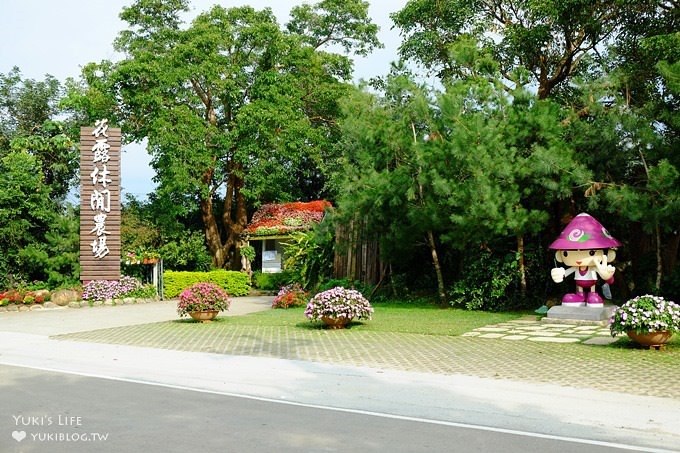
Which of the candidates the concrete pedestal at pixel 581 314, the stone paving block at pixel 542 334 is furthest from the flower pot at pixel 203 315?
the concrete pedestal at pixel 581 314

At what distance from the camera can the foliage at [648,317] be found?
29.9 feet

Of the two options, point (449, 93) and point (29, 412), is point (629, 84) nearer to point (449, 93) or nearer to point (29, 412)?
point (449, 93)

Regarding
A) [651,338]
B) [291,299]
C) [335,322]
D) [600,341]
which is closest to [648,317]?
[651,338]

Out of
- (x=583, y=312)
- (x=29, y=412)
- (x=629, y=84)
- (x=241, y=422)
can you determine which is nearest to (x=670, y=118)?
(x=629, y=84)

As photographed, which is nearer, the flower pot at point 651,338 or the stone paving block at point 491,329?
the flower pot at point 651,338

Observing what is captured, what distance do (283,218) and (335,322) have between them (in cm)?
1441

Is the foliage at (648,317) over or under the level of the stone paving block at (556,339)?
over

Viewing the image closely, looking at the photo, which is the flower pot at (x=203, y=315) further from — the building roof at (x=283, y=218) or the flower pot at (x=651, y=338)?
the building roof at (x=283, y=218)

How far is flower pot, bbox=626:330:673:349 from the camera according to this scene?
9.20m

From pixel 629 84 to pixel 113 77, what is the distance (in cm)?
1709

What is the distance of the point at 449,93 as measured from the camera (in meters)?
14.6

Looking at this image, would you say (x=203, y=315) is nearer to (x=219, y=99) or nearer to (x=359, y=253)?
(x=359, y=253)

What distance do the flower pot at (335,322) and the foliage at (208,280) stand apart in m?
11.1

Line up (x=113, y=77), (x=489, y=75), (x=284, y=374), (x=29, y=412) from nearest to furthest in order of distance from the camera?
(x=29, y=412) < (x=284, y=374) < (x=489, y=75) < (x=113, y=77)
